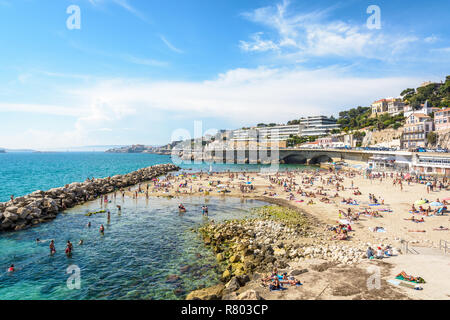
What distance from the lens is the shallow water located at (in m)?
13.5

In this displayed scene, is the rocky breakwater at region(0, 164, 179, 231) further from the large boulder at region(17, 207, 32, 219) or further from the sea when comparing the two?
the sea

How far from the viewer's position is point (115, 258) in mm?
17203

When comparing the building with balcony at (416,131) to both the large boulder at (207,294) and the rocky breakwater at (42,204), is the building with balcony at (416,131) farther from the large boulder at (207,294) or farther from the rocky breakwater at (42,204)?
the rocky breakwater at (42,204)

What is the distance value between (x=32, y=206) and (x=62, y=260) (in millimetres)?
12756

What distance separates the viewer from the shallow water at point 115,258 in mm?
13484

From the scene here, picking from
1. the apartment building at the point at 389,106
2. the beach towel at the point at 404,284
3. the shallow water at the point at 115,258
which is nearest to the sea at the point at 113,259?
the shallow water at the point at 115,258

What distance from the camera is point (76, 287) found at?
13.8 m

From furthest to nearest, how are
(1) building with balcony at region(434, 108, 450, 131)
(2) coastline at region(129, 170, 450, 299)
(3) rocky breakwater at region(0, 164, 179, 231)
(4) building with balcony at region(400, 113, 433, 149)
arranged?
(4) building with balcony at region(400, 113, 433, 149) < (1) building with balcony at region(434, 108, 450, 131) < (3) rocky breakwater at region(0, 164, 179, 231) < (2) coastline at region(129, 170, 450, 299)

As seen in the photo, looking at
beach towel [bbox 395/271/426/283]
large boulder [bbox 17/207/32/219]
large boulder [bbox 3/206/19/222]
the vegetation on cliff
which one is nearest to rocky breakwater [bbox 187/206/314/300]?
beach towel [bbox 395/271/426/283]

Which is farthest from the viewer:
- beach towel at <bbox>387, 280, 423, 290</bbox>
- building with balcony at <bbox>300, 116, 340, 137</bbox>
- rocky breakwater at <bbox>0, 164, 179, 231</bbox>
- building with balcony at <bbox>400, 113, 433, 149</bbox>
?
building with balcony at <bbox>300, 116, 340, 137</bbox>

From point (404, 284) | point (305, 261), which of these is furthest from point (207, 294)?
point (404, 284)
